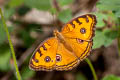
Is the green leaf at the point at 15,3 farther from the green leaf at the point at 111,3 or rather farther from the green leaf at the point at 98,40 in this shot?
the green leaf at the point at 111,3

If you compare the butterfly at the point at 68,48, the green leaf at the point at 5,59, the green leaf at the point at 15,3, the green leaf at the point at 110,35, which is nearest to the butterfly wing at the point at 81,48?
the butterfly at the point at 68,48

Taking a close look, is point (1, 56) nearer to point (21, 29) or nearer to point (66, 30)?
point (21, 29)

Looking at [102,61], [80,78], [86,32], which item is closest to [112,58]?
[102,61]

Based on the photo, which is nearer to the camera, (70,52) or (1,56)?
(70,52)

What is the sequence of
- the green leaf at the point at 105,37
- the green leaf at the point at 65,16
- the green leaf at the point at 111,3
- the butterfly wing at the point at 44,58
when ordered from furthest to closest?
the green leaf at the point at 65,16 < the green leaf at the point at 105,37 < the green leaf at the point at 111,3 < the butterfly wing at the point at 44,58

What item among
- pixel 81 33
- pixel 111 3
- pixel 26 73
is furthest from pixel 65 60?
pixel 26 73

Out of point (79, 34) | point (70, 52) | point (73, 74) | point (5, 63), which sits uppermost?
point (79, 34)
